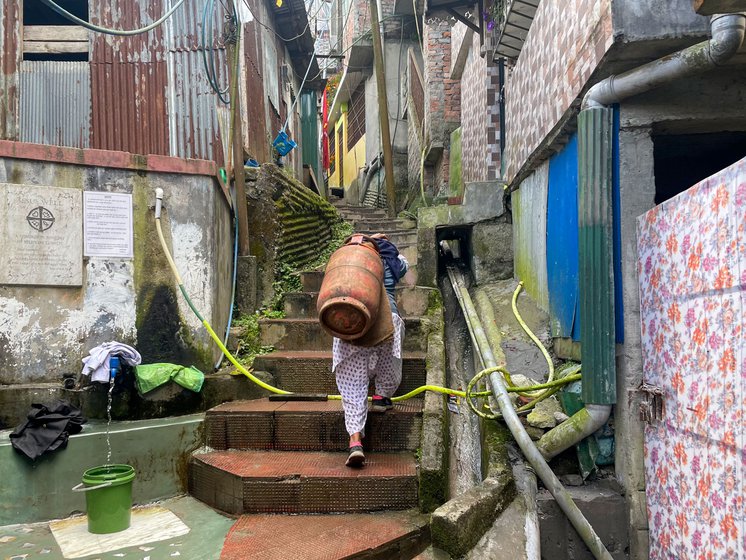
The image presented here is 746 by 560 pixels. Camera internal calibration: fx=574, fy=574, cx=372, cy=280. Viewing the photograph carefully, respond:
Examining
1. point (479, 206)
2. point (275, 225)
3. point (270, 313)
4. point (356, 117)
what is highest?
point (356, 117)

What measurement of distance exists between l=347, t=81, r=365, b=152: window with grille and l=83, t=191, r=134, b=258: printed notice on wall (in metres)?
17.3

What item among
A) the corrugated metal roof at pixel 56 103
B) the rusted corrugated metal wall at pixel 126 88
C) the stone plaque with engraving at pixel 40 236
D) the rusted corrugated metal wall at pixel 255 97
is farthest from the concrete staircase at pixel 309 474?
the rusted corrugated metal wall at pixel 255 97

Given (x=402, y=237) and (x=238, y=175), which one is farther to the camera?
(x=402, y=237)

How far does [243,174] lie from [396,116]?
11607 mm

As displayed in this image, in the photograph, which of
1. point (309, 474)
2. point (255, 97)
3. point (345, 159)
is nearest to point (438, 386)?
point (309, 474)

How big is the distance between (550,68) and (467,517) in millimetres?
3918

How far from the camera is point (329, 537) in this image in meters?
3.84

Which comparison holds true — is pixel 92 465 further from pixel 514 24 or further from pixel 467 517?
pixel 514 24

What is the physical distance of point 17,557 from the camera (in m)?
3.75

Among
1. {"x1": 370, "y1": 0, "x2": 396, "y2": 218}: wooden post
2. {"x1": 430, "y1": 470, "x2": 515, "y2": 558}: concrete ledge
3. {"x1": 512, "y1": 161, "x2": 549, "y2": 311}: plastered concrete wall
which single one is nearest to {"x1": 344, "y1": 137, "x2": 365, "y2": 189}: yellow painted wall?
{"x1": 370, "y1": 0, "x2": 396, "y2": 218}: wooden post

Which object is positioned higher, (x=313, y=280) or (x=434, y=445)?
(x=313, y=280)

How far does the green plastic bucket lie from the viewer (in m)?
4.01

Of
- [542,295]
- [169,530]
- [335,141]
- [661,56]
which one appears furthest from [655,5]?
[335,141]

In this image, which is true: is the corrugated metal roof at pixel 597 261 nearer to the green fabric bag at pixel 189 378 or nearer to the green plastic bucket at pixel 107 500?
the green plastic bucket at pixel 107 500
